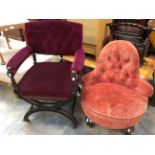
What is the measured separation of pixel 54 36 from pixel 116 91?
2.69ft

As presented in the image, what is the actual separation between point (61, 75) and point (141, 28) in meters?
0.91

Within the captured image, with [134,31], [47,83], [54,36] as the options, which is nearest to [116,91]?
[47,83]

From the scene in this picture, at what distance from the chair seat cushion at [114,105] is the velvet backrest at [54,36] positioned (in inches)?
21.1

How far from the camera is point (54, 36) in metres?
1.73

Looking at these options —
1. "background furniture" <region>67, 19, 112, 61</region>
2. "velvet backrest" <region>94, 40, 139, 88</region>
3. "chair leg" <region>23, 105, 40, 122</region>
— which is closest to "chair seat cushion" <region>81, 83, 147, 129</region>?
"velvet backrest" <region>94, 40, 139, 88</region>

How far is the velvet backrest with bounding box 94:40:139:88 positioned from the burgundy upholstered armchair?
9.0 inches

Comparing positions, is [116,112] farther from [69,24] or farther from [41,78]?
[69,24]

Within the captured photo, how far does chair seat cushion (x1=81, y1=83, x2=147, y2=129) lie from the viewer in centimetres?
126

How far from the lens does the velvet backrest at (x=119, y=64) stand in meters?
1.47

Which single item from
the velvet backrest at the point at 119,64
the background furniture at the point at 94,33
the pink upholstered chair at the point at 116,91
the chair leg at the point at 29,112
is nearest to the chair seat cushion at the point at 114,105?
the pink upholstered chair at the point at 116,91

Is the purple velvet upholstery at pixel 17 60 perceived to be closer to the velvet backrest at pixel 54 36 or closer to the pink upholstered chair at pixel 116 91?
the velvet backrest at pixel 54 36

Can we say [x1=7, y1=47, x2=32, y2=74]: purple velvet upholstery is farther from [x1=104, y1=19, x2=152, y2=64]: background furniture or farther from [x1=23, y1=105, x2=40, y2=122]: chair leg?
[x1=104, y1=19, x2=152, y2=64]: background furniture

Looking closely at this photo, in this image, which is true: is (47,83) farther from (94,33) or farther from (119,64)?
(94,33)
